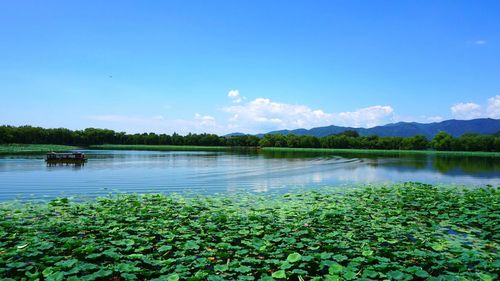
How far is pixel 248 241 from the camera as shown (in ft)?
25.0

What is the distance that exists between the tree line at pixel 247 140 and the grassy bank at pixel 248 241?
10756 cm

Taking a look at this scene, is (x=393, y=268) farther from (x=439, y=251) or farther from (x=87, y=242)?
(x=87, y=242)

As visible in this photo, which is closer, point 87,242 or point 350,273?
point 350,273

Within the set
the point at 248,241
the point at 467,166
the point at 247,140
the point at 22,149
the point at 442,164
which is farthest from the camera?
the point at 247,140

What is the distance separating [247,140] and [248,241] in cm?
15366

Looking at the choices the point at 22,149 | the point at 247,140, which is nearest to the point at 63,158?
the point at 22,149

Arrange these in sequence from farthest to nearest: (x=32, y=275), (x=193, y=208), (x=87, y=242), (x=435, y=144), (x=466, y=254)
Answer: (x=435, y=144) < (x=193, y=208) < (x=87, y=242) < (x=466, y=254) < (x=32, y=275)

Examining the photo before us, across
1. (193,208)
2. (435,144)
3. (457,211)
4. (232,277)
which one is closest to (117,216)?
(193,208)

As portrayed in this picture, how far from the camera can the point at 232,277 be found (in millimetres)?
5824

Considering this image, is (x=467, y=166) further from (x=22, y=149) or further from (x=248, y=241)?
(x=22, y=149)

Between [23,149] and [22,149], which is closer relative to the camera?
Answer: [22,149]

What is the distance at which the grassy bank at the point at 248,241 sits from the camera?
5.84 meters

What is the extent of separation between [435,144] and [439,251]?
132359mm

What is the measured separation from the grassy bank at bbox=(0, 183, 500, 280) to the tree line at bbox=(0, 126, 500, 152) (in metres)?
108
